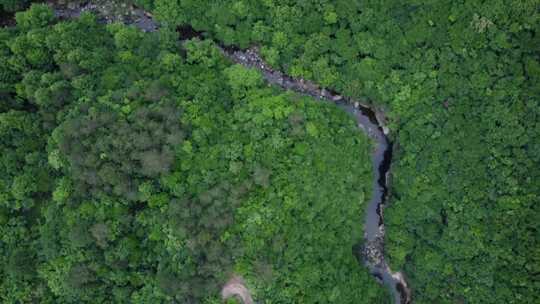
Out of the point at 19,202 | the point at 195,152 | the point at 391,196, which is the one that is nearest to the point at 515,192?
the point at 391,196

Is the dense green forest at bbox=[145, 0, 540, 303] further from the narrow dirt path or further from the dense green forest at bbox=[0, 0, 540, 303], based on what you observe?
the narrow dirt path

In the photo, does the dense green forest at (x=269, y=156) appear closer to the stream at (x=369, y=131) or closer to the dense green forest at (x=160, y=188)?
the dense green forest at (x=160, y=188)

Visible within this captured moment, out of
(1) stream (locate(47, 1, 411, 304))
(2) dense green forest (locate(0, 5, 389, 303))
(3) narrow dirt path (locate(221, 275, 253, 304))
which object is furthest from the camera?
(1) stream (locate(47, 1, 411, 304))

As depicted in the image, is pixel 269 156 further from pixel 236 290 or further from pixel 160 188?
pixel 236 290

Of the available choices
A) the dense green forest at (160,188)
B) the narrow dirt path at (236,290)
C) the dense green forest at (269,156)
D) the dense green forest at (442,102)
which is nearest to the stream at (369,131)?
the dense green forest at (442,102)

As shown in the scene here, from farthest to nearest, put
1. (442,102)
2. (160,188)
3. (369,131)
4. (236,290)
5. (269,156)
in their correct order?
1. (369,131)
2. (442,102)
3. (160,188)
4. (269,156)
5. (236,290)

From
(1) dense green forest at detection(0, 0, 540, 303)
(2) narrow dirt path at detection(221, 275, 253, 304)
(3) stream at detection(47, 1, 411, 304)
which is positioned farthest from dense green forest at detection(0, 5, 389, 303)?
(3) stream at detection(47, 1, 411, 304)

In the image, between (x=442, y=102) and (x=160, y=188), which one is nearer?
(x=160, y=188)

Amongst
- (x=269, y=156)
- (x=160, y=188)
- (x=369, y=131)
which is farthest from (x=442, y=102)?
(x=160, y=188)
